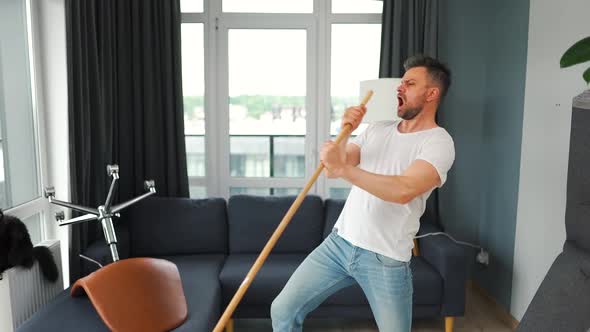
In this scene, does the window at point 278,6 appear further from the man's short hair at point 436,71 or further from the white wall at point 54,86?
the man's short hair at point 436,71

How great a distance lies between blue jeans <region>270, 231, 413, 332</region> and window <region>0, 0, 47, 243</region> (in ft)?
5.08

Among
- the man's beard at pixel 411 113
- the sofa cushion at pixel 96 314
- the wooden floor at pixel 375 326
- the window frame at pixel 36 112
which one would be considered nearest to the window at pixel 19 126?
the window frame at pixel 36 112

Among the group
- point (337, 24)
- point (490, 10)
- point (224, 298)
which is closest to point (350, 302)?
point (224, 298)

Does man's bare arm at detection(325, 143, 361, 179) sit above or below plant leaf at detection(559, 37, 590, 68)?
below

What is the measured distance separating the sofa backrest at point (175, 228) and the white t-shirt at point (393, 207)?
1.59 meters

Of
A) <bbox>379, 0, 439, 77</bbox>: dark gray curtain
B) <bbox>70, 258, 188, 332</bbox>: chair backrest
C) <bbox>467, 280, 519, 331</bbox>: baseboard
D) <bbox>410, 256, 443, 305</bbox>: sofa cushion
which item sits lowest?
<bbox>467, 280, 519, 331</bbox>: baseboard

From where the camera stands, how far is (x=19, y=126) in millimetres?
2602

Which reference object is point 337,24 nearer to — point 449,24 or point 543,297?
point 449,24

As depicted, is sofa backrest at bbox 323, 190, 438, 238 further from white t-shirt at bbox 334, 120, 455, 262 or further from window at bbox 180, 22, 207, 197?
white t-shirt at bbox 334, 120, 455, 262

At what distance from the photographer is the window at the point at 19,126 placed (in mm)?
2461

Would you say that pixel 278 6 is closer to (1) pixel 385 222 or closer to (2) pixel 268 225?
(2) pixel 268 225

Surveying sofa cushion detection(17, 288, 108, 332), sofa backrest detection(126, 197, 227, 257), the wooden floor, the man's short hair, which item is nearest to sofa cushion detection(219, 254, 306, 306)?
the wooden floor

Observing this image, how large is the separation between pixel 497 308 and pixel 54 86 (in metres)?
3.07

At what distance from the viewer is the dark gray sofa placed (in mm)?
2607
